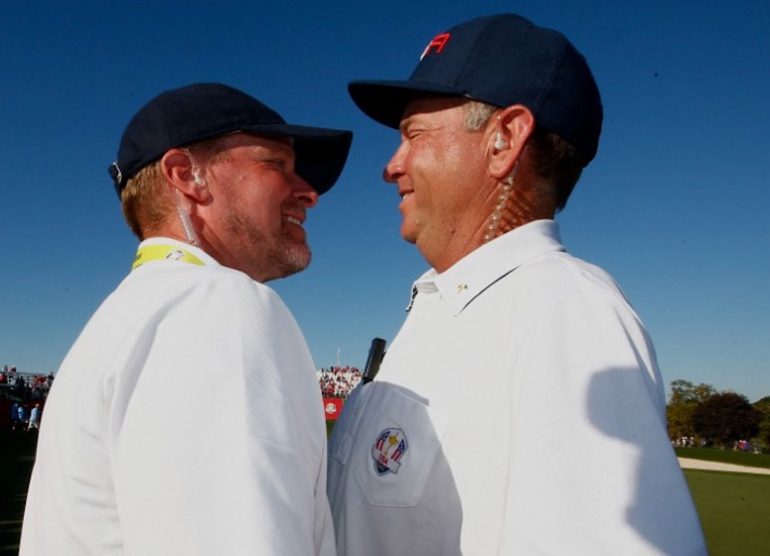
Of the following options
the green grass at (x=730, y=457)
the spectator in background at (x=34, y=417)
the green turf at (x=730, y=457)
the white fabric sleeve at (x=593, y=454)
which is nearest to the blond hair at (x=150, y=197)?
the white fabric sleeve at (x=593, y=454)

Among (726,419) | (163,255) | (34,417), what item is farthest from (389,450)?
(726,419)

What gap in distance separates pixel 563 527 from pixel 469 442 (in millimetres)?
427

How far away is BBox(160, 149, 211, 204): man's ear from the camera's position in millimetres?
2410

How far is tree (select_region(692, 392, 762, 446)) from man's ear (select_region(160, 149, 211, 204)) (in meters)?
85.9

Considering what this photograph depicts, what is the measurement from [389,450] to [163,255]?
2.86 feet

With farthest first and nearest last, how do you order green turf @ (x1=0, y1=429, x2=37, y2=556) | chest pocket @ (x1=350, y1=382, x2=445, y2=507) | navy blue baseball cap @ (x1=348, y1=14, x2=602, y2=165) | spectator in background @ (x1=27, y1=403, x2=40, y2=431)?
1. spectator in background @ (x1=27, y1=403, x2=40, y2=431)
2. green turf @ (x1=0, y1=429, x2=37, y2=556)
3. navy blue baseball cap @ (x1=348, y1=14, x2=602, y2=165)
4. chest pocket @ (x1=350, y1=382, x2=445, y2=507)

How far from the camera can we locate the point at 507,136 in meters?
2.23

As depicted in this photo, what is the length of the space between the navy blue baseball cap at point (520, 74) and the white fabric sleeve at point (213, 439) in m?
1.14

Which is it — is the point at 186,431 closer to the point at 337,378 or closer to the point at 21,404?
the point at 21,404

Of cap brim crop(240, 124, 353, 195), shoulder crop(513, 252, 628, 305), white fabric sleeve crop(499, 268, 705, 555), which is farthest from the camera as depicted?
cap brim crop(240, 124, 353, 195)

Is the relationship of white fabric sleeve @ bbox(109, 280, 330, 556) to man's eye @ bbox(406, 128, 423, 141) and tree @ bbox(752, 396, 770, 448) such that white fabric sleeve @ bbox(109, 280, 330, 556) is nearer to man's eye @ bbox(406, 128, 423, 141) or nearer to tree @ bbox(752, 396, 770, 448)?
man's eye @ bbox(406, 128, 423, 141)

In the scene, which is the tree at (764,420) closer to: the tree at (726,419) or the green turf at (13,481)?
the tree at (726,419)

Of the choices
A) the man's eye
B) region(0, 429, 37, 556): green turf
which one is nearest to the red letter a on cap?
the man's eye

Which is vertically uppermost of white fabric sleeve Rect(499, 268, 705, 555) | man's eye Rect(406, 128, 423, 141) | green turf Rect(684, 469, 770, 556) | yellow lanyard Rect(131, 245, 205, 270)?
man's eye Rect(406, 128, 423, 141)
